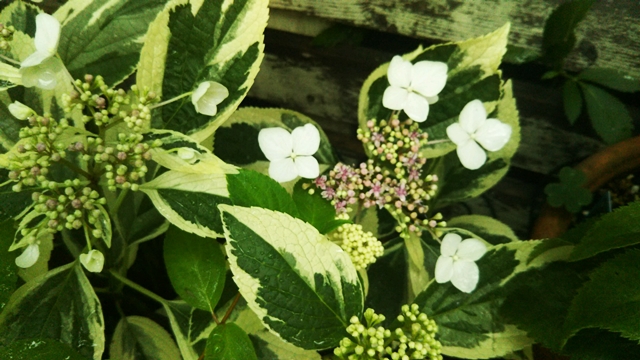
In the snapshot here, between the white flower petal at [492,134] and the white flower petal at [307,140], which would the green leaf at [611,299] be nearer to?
the white flower petal at [492,134]

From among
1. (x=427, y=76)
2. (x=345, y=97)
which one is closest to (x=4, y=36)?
(x=427, y=76)

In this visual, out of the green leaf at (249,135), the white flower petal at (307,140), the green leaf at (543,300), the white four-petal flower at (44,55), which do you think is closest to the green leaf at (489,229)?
the green leaf at (543,300)

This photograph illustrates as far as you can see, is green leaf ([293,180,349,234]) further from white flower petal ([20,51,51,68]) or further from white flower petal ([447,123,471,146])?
white flower petal ([20,51,51,68])

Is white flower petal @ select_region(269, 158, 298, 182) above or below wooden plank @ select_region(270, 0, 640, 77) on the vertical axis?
below

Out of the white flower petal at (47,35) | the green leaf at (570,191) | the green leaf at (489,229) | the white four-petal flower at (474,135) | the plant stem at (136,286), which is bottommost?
the plant stem at (136,286)

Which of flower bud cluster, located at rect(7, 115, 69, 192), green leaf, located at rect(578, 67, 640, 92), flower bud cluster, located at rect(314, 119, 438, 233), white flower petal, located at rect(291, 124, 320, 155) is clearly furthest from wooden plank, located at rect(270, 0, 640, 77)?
flower bud cluster, located at rect(7, 115, 69, 192)

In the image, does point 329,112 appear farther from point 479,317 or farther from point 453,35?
point 479,317

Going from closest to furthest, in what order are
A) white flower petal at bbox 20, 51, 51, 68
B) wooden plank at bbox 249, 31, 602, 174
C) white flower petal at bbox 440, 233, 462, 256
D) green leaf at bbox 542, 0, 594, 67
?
white flower petal at bbox 20, 51, 51, 68
white flower petal at bbox 440, 233, 462, 256
green leaf at bbox 542, 0, 594, 67
wooden plank at bbox 249, 31, 602, 174
